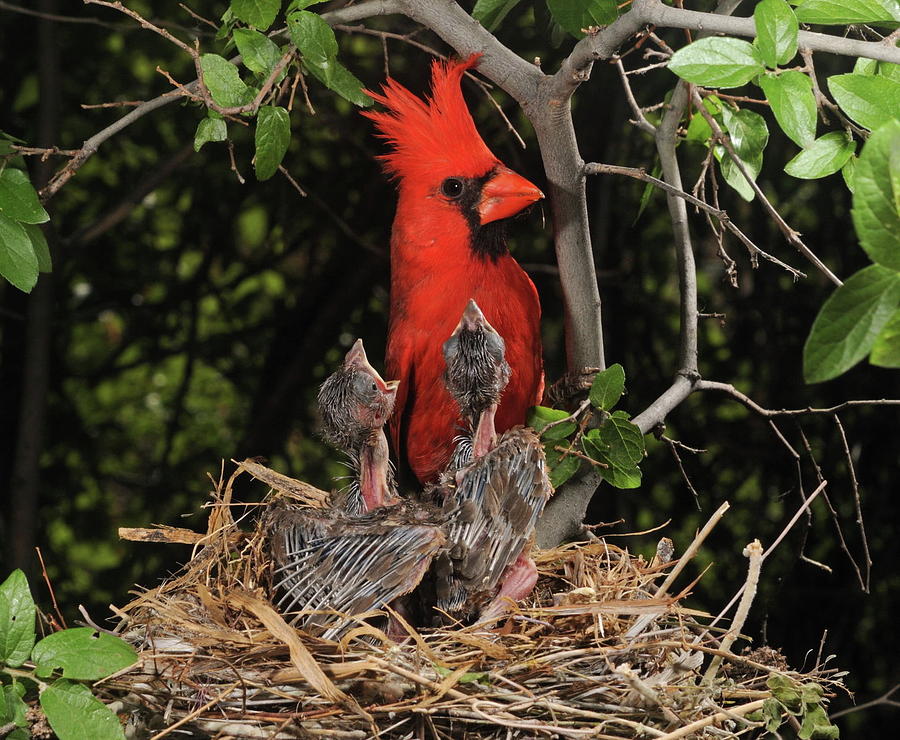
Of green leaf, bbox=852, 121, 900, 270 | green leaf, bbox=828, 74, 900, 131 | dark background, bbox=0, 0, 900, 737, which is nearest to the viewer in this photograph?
green leaf, bbox=852, 121, 900, 270

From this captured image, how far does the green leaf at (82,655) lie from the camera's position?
97cm

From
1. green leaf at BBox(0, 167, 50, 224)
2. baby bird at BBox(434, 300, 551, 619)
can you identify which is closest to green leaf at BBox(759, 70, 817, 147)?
baby bird at BBox(434, 300, 551, 619)

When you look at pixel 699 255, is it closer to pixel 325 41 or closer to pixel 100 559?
pixel 325 41

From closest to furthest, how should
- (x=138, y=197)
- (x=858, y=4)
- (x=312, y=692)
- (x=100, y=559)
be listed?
1. (x=858, y=4)
2. (x=312, y=692)
3. (x=138, y=197)
4. (x=100, y=559)

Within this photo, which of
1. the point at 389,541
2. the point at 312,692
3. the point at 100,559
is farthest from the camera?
the point at 100,559

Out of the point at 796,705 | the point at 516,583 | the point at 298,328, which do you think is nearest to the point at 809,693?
the point at 796,705

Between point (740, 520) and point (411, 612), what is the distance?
113cm

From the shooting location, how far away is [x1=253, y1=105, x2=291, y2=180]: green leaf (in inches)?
47.3

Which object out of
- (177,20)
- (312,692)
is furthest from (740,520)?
(177,20)

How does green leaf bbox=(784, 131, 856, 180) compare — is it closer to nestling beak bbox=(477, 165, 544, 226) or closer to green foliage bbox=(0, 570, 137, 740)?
nestling beak bbox=(477, 165, 544, 226)

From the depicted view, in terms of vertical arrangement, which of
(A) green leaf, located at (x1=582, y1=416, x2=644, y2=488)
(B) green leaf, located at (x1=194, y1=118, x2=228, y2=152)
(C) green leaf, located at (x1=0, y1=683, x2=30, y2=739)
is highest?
(B) green leaf, located at (x1=194, y1=118, x2=228, y2=152)

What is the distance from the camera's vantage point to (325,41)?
114cm

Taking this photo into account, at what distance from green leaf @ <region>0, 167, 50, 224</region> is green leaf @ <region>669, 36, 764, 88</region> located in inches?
26.3

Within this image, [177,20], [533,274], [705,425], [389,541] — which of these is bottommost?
[705,425]
